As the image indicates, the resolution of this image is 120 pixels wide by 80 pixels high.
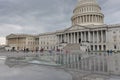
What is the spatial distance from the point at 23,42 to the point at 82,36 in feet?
155

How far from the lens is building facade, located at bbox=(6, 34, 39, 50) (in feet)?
296

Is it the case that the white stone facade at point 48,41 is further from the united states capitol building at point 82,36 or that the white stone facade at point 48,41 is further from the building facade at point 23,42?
the building facade at point 23,42

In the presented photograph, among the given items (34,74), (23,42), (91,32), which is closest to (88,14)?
(91,32)

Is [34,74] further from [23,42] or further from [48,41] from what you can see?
[23,42]

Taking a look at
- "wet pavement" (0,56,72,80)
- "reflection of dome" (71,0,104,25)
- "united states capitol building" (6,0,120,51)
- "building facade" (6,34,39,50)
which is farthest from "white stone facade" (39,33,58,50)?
"wet pavement" (0,56,72,80)

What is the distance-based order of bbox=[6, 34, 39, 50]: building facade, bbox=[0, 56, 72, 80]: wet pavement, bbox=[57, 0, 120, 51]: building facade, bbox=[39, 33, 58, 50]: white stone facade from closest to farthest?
bbox=[0, 56, 72, 80]: wet pavement
bbox=[57, 0, 120, 51]: building facade
bbox=[39, 33, 58, 50]: white stone facade
bbox=[6, 34, 39, 50]: building facade

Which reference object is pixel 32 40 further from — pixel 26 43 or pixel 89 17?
pixel 89 17

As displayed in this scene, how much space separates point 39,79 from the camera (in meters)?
8.38

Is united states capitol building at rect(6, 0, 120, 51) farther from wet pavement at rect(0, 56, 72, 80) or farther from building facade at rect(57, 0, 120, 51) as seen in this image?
wet pavement at rect(0, 56, 72, 80)

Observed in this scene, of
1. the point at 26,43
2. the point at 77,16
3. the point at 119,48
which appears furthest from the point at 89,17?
the point at 26,43

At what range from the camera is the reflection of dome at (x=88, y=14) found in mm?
71125

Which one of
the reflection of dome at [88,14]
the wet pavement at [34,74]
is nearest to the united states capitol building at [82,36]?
the reflection of dome at [88,14]

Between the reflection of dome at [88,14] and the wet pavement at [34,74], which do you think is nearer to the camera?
the wet pavement at [34,74]

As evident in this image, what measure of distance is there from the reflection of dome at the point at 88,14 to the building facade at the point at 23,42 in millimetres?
35727
